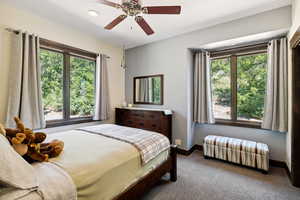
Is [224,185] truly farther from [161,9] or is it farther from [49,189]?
[161,9]

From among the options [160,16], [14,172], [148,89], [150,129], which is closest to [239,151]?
[150,129]

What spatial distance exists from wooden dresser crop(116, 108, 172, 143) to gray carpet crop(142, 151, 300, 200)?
33.6 inches

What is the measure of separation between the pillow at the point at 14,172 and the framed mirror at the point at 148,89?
2905 mm

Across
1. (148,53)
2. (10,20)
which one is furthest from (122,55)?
(10,20)

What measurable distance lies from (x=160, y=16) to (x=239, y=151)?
9.24 feet

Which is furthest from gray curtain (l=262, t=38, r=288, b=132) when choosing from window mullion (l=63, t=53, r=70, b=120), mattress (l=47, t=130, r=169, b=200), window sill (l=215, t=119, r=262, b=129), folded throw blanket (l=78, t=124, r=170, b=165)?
window mullion (l=63, t=53, r=70, b=120)

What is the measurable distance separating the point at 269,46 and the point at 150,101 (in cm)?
265

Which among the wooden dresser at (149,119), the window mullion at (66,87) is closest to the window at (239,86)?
the wooden dresser at (149,119)

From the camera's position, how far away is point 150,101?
3799 mm

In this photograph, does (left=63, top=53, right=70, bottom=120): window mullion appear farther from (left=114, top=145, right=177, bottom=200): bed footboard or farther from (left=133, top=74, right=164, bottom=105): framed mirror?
(left=114, top=145, right=177, bottom=200): bed footboard

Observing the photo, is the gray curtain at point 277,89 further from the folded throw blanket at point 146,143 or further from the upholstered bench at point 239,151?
the folded throw blanket at point 146,143

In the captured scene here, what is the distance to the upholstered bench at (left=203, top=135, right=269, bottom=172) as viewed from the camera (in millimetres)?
2400

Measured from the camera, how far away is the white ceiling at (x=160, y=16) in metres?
2.21

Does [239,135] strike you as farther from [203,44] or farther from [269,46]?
[203,44]
